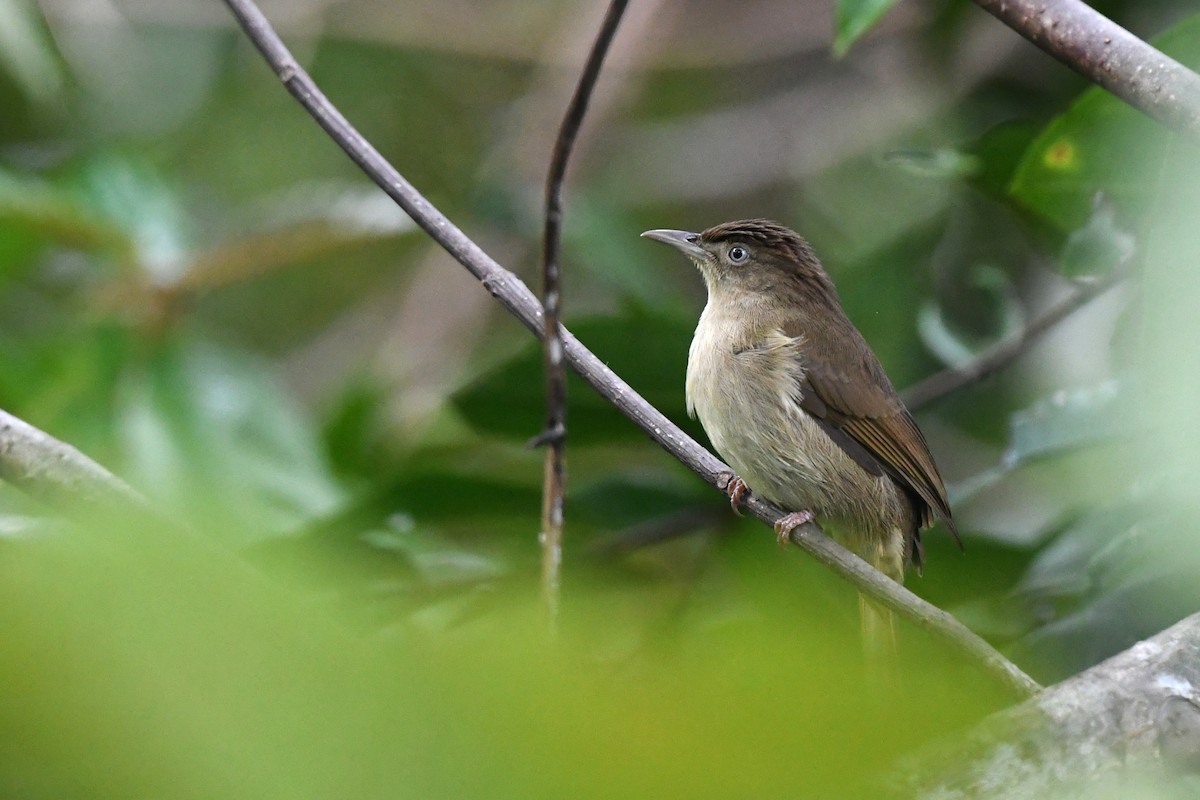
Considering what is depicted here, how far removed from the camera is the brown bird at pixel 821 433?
3523 mm

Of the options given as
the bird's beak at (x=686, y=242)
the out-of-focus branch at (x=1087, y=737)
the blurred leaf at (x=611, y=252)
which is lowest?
the out-of-focus branch at (x=1087, y=737)

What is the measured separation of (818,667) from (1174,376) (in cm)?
81

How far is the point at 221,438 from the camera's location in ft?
15.4

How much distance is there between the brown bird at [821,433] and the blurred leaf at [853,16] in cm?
102

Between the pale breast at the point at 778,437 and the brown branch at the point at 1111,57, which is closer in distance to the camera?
the brown branch at the point at 1111,57

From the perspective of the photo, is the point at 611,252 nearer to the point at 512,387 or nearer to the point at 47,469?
the point at 512,387

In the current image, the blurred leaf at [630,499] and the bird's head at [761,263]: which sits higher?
the bird's head at [761,263]

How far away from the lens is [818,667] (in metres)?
0.56

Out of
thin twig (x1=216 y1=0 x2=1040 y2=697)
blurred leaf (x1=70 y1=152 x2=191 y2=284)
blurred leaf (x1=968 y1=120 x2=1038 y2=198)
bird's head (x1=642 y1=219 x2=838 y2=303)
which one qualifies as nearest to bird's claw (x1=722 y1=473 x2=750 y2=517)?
thin twig (x1=216 y1=0 x2=1040 y2=697)

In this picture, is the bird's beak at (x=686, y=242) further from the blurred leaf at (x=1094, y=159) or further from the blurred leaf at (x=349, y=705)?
the blurred leaf at (x=349, y=705)

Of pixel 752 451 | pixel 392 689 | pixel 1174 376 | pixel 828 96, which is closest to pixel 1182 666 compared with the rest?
pixel 1174 376

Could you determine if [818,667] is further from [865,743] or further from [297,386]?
[297,386]

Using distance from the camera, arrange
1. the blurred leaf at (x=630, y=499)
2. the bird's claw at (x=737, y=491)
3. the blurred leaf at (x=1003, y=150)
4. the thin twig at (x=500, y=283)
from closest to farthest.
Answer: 1. the thin twig at (x=500, y=283)
2. the bird's claw at (x=737, y=491)
3. the blurred leaf at (x=1003, y=150)
4. the blurred leaf at (x=630, y=499)

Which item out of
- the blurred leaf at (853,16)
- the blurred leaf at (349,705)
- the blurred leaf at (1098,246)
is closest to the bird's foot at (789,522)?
the blurred leaf at (1098,246)
